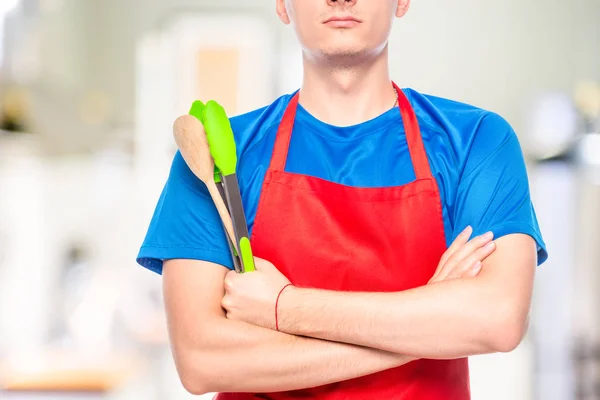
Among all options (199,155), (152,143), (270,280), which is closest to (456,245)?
(270,280)

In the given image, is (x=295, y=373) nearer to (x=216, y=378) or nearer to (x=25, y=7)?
(x=216, y=378)

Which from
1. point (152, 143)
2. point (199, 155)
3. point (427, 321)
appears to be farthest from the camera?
point (152, 143)

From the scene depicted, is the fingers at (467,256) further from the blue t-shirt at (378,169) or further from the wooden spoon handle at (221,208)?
the wooden spoon handle at (221,208)

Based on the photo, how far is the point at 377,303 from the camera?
3.54 feet

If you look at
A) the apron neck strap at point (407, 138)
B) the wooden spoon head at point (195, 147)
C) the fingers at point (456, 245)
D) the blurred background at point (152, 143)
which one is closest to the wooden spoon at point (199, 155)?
the wooden spoon head at point (195, 147)

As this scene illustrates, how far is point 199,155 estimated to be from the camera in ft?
3.83

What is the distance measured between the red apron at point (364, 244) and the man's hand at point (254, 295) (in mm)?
58

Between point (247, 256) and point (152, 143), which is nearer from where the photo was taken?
point (247, 256)

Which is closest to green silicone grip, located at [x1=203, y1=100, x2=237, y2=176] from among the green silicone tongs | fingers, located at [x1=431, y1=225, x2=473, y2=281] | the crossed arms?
the green silicone tongs

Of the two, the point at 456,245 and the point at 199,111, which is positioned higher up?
the point at 199,111

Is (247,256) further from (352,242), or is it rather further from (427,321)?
(427,321)

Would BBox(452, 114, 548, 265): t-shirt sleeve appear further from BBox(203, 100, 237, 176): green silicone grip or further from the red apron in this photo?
BBox(203, 100, 237, 176): green silicone grip

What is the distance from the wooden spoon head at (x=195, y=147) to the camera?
1.16 m

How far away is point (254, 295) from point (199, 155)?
0.69ft
